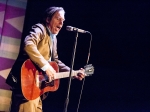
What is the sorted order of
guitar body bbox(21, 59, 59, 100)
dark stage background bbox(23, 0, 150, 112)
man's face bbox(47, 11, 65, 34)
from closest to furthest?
guitar body bbox(21, 59, 59, 100), man's face bbox(47, 11, 65, 34), dark stage background bbox(23, 0, 150, 112)

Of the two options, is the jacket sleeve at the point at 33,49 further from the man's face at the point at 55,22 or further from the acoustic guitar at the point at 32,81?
the man's face at the point at 55,22

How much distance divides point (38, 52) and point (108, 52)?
2178 millimetres

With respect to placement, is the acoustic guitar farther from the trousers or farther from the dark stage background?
the dark stage background

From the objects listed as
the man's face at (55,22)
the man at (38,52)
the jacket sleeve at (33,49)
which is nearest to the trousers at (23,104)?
the man at (38,52)

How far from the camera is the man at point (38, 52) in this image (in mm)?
2416

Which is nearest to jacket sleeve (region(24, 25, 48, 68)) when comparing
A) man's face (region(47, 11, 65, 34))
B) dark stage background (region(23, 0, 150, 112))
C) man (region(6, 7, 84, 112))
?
man (region(6, 7, 84, 112))

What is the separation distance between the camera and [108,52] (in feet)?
14.6

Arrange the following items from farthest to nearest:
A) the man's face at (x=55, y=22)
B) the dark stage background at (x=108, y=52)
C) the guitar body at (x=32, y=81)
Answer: the dark stage background at (x=108, y=52) → the man's face at (x=55, y=22) → the guitar body at (x=32, y=81)

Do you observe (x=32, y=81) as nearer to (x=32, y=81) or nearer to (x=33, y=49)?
(x=32, y=81)

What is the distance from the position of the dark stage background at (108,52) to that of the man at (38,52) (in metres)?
1.57

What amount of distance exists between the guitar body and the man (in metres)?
0.04

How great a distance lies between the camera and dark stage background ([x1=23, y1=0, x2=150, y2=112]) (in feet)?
14.2

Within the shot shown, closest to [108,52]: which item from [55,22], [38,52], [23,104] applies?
[55,22]

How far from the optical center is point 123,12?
14.3ft
